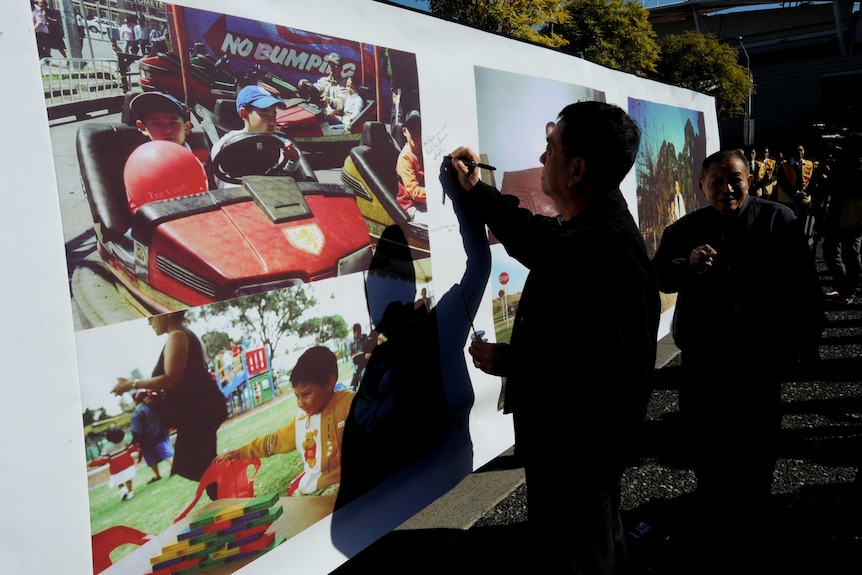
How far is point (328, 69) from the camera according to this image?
1848 mm

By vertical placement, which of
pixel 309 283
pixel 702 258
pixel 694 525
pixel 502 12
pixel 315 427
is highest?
pixel 502 12

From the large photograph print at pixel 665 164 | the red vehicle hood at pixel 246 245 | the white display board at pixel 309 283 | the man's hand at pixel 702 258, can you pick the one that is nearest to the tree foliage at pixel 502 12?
the large photograph print at pixel 665 164

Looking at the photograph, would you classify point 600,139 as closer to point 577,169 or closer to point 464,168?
point 577,169

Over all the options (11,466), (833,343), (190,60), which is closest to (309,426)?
(11,466)

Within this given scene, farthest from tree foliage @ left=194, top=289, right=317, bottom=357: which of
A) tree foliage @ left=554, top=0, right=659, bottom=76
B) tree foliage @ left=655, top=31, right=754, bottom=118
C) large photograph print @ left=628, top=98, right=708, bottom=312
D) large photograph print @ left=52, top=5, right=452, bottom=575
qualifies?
tree foliage @ left=655, top=31, right=754, bottom=118

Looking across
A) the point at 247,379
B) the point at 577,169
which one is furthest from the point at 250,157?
the point at 577,169

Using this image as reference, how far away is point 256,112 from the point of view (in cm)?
163

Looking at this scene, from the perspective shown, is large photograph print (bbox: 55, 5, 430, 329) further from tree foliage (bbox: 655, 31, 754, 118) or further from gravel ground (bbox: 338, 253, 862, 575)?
tree foliage (bbox: 655, 31, 754, 118)

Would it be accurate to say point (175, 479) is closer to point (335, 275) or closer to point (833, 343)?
point (335, 275)

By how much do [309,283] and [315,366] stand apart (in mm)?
227

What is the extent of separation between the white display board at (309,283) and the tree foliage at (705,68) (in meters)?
28.3

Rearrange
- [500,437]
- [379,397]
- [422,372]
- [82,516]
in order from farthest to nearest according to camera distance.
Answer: [500,437], [422,372], [379,397], [82,516]

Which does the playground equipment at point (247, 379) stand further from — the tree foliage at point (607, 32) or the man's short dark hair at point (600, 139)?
the tree foliage at point (607, 32)

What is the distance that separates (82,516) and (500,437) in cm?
172
